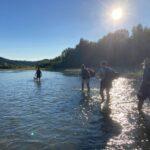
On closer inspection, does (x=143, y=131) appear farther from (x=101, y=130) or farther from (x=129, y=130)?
(x=101, y=130)

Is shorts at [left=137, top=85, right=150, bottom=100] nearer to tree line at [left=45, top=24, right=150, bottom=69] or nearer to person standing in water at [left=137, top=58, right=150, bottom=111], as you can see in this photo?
person standing in water at [left=137, top=58, right=150, bottom=111]

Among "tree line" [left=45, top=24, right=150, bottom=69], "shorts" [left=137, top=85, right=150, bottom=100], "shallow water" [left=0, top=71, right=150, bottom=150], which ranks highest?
"tree line" [left=45, top=24, right=150, bottom=69]

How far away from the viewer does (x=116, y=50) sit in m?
115

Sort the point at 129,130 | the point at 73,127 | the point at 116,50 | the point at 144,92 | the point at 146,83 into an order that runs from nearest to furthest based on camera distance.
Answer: the point at 129,130, the point at 73,127, the point at 146,83, the point at 144,92, the point at 116,50

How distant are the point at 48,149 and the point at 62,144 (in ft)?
2.34

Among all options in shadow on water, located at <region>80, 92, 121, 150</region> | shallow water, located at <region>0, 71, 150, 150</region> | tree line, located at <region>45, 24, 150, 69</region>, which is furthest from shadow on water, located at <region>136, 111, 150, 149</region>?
tree line, located at <region>45, 24, 150, 69</region>

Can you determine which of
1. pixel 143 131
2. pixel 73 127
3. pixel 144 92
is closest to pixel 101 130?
pixel 73 127

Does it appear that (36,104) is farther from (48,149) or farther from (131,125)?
(48,149)

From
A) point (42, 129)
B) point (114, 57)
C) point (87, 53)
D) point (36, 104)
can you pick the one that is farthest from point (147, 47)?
point (42, 129)

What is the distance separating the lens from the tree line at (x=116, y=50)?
104 meters

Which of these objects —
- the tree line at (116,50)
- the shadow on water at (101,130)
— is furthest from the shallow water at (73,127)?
the tree line at (116,50)

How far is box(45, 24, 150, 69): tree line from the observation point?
103875mm

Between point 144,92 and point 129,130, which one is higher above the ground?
point 144,92

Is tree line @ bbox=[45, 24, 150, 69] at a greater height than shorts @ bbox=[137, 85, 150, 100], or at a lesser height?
greater
